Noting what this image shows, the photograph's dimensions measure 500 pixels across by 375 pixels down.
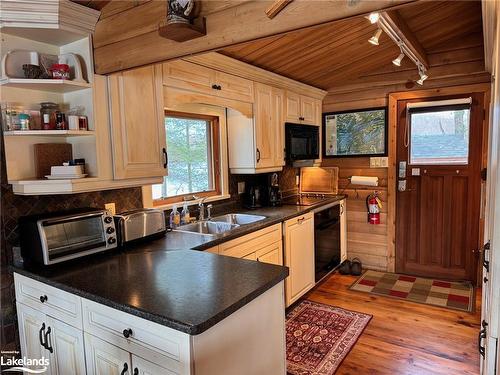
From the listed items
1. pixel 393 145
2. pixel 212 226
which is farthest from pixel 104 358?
pixel 393 145

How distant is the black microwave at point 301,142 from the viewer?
3594 millimetres

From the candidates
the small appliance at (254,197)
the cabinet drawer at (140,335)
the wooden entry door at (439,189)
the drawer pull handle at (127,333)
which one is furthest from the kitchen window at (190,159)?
the wooden entry door at (439,189)

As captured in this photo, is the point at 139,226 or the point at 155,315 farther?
the point at 139,226

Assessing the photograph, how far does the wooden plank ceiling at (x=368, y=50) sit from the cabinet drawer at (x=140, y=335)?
201 cm

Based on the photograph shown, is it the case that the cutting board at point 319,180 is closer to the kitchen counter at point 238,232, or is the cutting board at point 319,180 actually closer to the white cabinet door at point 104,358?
the kitchen counter at point 238,232

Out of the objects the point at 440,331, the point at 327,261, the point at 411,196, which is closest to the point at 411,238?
the point at 411,196

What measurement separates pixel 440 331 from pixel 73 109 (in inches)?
124

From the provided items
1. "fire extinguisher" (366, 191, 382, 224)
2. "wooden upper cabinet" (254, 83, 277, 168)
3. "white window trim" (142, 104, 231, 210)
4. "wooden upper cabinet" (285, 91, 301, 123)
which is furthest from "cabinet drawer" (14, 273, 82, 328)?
"fire extinguisher" (366, 191, 382, 224)

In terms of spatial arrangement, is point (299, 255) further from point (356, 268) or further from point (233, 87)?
point (233, 87)

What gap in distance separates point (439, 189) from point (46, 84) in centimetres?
378

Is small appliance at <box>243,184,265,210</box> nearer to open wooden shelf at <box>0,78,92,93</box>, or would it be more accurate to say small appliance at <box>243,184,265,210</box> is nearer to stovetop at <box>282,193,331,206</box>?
stovetop at <box>282,193,331,206</box>

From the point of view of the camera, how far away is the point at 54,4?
5.49ft

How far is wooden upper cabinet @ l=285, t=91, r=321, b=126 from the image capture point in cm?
364

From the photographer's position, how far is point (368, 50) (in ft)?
10.9
